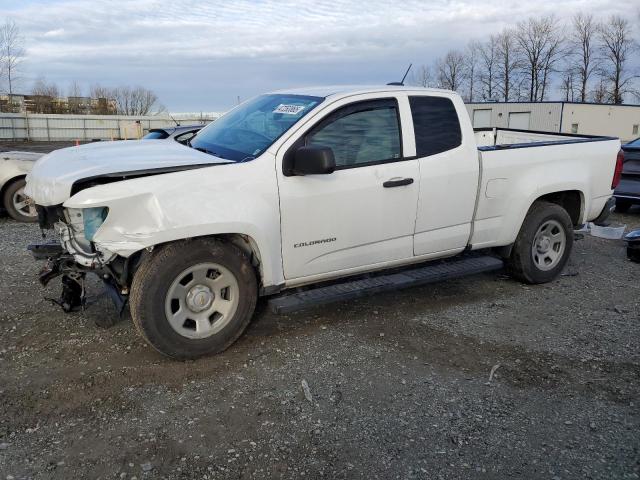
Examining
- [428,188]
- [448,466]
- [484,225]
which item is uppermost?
[428,188]

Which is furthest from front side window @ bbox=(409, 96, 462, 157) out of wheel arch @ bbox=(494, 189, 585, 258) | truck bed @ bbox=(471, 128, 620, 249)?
wheel arch @ bbox=(494, 189, 585, 258)

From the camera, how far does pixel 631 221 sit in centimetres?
992

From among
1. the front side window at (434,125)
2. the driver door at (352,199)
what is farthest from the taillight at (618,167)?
the driver door at (352,199)

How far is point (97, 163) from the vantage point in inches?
156

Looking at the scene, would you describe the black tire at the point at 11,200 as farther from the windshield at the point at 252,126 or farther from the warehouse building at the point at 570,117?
the warehouse building at the point at 570,117

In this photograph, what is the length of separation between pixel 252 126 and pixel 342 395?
235cm

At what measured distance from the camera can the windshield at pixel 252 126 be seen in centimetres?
438

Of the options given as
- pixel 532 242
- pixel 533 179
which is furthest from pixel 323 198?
pixel 532 242

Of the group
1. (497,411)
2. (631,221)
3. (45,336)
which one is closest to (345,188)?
(497,411)

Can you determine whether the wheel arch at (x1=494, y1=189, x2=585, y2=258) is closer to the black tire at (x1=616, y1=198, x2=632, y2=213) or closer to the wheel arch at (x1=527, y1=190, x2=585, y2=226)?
the wheel arch at (x1=527, y1=190, x2=585, y2=226)

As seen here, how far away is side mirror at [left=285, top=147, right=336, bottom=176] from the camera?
3979 millimetres

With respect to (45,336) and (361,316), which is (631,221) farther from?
(45,336)

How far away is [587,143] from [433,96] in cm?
199

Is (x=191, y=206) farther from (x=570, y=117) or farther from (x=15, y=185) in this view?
(x=570, y=117)
